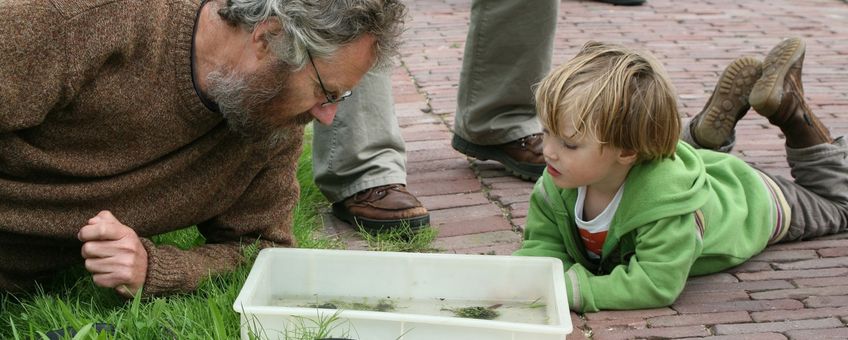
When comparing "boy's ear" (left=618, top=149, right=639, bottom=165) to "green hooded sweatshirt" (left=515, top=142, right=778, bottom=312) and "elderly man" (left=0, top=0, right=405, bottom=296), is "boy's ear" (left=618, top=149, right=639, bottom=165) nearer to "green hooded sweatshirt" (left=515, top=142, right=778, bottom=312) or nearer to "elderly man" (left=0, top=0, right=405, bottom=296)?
"green hooded sweatshirt" (left=515, top=142, right=778, bottom=312)

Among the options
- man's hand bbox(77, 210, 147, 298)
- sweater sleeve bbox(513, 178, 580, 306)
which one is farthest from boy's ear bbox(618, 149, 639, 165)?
man's hand bbox(77, 210, 147, 298)

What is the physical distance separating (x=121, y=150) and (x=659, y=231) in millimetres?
1428

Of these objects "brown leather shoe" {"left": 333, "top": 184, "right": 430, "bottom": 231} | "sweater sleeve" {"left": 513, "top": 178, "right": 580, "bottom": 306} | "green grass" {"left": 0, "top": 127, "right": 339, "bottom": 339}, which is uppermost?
"green grass" {"left": 0, "top": 127, "right": 339, "bottom": 339}

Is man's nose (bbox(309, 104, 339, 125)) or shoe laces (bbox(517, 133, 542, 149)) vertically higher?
man's nose (bbox(309, 104, 339, 125))

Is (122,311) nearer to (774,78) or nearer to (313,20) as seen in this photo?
(313,20)

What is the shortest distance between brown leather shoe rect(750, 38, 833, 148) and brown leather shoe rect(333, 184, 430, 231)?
1.16 m

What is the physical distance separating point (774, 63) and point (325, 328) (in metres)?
1.88

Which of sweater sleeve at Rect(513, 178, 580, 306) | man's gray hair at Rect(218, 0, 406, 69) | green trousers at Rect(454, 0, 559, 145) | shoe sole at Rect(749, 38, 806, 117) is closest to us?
man's gray hair at Rect(218, 0, 406, 69)

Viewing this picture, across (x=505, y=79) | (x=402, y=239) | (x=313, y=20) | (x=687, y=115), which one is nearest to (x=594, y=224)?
(x=402, y=239)

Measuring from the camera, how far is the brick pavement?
3.13m

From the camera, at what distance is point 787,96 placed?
3689 mm

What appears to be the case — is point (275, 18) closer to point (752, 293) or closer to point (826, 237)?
point (752, 293)

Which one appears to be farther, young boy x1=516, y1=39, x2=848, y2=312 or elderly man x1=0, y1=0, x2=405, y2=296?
young boy x1=516, y1=39, x2=848, y2=312

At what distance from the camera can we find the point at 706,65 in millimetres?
6164
